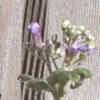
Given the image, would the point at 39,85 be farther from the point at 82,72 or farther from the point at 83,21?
the point at 83,21

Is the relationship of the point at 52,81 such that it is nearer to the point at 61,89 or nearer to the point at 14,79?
the point at 61,89

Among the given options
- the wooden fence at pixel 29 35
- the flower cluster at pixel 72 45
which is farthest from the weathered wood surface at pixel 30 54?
the flower cluster at pixel 72 45

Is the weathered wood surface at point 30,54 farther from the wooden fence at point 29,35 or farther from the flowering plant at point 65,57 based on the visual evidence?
the flowering plant at point 65,57

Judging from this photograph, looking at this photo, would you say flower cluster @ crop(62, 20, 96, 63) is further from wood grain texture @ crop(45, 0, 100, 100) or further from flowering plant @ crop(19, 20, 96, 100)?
wood grain texture @ crop(45, 0, 100, 100)

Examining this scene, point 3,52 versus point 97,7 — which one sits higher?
point 97,7

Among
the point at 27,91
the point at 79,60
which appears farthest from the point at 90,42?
the point at 27,91

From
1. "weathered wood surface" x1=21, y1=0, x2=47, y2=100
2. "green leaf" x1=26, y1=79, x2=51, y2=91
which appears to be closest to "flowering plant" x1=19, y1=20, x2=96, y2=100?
"green leaf" x1=26, y1=79, x2=51, y2=91
